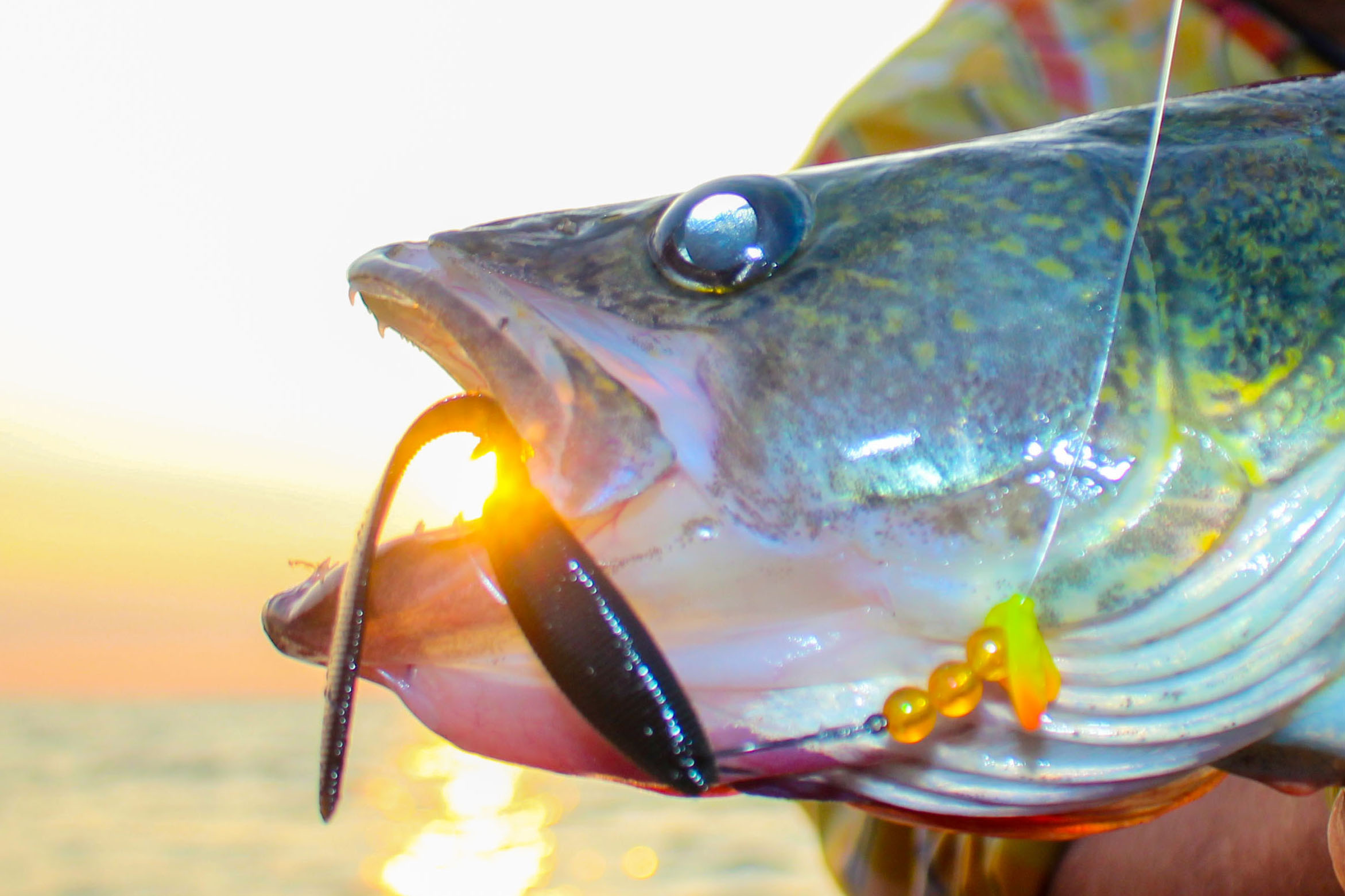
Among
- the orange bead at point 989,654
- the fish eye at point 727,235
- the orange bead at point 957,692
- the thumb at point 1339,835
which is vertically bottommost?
the thumb at point 1339,835

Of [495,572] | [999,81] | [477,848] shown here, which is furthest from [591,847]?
[495,572]

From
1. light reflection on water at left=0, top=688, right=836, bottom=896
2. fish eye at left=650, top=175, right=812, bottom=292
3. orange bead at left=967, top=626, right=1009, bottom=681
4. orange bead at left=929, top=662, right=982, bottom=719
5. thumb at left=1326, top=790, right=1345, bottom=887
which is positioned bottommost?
light reflection on water at left=0, top=688, right=836, bottom=896

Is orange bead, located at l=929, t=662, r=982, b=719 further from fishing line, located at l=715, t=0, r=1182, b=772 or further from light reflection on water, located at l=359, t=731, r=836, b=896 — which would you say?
light reflection on water, located at l=359, t=731, r=836, b=896

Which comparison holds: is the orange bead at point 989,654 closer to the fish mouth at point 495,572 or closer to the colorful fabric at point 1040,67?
the fish mouth at point 495,572

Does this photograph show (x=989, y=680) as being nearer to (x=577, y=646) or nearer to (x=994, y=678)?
(x=994, y=678)

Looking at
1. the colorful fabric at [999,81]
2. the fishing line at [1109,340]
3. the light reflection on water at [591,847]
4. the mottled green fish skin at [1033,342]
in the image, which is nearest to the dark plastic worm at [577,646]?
the mottled green fish skin at [1033,342]

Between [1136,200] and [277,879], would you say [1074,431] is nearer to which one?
[1136,200]

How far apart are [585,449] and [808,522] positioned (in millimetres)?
167

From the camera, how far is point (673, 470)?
2.49 feet

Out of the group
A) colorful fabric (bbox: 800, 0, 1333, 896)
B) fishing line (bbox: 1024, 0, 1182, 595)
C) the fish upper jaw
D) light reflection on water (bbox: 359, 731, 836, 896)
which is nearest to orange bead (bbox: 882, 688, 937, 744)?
fishing line (bbox: 1024, 0, 1182, 595)

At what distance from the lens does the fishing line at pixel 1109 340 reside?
0.74 metres

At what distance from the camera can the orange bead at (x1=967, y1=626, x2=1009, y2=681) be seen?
0.72 metres

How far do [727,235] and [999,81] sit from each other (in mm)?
1145

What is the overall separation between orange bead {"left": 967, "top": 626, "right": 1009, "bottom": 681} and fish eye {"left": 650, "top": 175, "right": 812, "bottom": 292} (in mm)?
310
